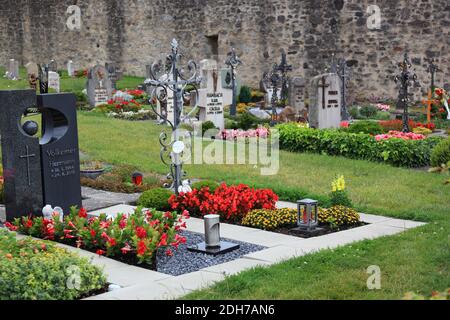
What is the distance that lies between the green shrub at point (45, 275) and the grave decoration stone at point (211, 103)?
12.0 m

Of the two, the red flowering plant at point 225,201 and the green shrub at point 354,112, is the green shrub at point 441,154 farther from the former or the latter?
the green shrub at point 354,112

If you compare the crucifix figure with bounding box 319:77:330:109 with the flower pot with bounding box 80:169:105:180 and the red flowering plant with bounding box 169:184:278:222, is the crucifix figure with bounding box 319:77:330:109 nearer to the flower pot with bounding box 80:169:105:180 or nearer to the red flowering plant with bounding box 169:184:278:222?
the flower pot with bounding box 80:169:105:180

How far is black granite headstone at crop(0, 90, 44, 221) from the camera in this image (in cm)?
961

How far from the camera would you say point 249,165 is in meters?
14.6

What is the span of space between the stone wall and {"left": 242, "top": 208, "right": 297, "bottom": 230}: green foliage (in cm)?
1569

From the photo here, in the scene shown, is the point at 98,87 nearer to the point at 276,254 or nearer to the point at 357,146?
the point at 357,146

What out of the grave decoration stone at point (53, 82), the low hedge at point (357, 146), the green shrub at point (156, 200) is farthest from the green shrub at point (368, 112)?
the green shrub at point (156, 200)

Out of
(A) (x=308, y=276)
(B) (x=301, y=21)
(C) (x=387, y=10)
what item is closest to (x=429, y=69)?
(C) (x=387, y=10)

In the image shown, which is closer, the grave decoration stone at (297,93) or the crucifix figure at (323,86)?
the crucifix figure at (323,86)

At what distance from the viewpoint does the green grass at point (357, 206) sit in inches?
272

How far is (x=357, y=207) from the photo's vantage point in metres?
10.8

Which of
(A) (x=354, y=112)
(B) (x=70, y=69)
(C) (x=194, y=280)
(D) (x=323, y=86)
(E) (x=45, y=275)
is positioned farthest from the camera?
(B) (x=70, y=69)

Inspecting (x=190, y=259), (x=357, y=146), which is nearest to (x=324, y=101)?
(x=357, y=146)

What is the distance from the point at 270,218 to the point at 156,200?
182 centimetres
